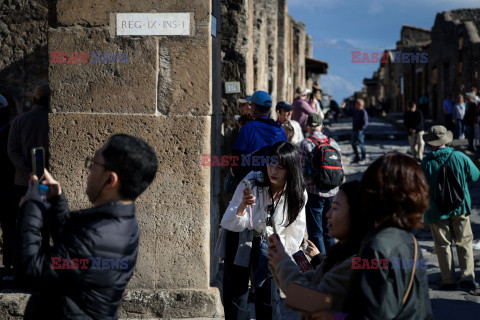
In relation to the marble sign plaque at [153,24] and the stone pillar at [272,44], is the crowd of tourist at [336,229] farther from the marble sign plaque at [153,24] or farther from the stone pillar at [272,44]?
the stone pillar at [272,44]

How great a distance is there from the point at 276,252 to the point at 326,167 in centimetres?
→ 295

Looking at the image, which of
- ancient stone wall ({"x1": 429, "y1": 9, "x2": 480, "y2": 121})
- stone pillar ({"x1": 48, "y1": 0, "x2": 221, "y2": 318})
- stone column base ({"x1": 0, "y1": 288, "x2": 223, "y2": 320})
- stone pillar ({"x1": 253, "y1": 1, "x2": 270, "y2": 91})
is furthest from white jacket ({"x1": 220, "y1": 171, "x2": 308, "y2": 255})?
ancient stone wall ({"x1": 429, "y1": 9, "x2": 480, "y2": 121})

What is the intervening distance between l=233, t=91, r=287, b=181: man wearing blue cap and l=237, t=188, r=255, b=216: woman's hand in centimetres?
133

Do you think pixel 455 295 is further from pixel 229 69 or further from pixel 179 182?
pixel 229 69

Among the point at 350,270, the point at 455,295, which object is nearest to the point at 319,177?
the point at 455,295

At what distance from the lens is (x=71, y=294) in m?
2.02

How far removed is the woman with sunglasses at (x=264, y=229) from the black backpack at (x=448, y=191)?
2.20 meters

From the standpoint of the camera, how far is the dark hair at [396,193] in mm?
1969

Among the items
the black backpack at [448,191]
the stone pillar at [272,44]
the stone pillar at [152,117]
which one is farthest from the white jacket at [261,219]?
the stone pillar at [272,44]

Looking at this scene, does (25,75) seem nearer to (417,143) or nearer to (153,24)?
(153,24)

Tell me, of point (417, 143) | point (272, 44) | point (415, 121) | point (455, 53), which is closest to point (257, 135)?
point (272, 44)

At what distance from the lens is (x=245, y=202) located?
3225 millimetres

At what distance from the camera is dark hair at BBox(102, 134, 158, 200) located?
6.89ft

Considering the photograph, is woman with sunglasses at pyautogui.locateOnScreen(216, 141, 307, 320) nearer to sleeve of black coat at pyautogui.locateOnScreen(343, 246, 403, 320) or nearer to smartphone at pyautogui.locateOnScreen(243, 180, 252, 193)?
smartphone at pyautogui.locateOnScreen(243, 180, 252, 193)
